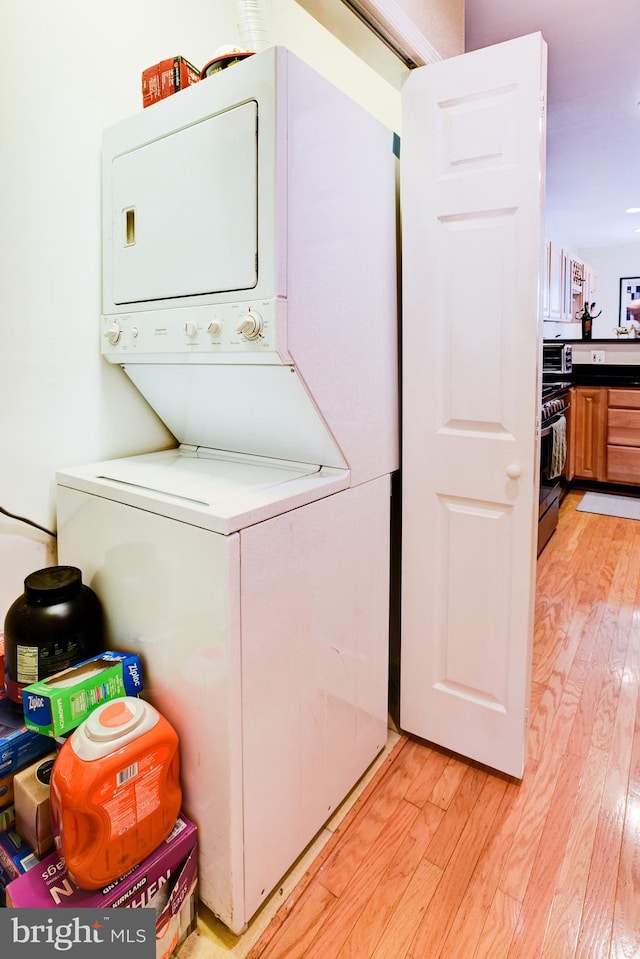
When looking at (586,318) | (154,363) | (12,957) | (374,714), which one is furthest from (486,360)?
(586,318)

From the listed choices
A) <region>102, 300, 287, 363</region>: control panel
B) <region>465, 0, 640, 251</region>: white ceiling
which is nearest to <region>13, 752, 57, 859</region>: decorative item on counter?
<region>102, 300, 287, 363</region>: control panel

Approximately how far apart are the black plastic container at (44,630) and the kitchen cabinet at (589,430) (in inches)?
178

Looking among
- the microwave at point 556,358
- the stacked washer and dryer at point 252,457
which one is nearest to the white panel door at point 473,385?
the stacked washer and dryer at point 252,457

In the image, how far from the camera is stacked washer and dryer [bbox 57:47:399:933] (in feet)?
3.73

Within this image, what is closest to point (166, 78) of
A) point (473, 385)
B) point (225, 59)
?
point (225, 59)

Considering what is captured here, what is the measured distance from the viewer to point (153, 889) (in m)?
1.11

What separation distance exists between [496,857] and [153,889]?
33.3 inches

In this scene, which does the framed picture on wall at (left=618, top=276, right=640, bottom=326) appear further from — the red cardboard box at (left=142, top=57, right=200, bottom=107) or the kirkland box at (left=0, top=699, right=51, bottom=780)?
the kirkland box at (left=0, top=699, right=51, bottom=780)

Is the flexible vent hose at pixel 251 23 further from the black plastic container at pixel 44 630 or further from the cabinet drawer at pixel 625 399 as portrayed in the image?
the cabinet drawer at pixel 625 399

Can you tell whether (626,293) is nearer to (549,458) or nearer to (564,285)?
(564,285)

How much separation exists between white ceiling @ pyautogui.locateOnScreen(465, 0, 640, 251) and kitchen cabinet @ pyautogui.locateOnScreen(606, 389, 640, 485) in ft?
5.88

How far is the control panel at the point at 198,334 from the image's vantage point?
3.76ft

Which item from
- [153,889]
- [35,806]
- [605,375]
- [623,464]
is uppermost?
[605,375]

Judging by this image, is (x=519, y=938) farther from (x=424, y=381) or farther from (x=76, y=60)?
(x=76, y=60)
